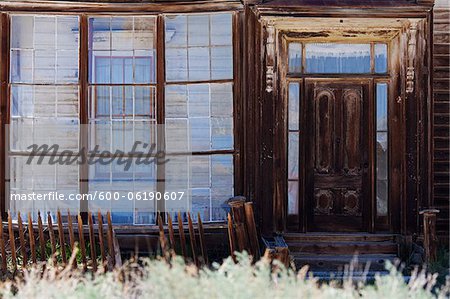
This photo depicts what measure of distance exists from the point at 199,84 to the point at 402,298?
5.01m

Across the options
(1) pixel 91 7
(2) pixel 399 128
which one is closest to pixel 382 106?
(2) pixel 399 128

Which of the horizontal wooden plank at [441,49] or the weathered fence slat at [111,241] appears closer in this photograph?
the weathered fence slat at [111,241]

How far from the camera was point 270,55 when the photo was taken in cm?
1028

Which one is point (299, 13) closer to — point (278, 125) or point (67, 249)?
point (278, 125)

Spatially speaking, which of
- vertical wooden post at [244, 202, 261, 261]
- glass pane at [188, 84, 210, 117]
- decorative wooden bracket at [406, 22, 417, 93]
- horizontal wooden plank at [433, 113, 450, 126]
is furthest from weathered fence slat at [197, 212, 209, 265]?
horizontal wooden plank at [433, 113, 450, 126]

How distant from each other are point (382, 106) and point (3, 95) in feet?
16.2

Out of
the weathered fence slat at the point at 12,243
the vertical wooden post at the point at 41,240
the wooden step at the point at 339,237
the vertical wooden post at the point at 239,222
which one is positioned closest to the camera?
the vertical wooden post at the point at 239,222

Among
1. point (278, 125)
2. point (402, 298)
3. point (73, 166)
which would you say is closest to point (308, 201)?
point (278, 125)

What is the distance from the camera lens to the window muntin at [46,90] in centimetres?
1070

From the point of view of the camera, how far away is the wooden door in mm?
10539

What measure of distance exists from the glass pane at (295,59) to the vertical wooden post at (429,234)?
8.01 ft

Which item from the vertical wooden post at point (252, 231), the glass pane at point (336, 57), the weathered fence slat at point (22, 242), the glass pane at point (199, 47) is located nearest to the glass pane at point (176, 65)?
the glass pane at point (199, 47)

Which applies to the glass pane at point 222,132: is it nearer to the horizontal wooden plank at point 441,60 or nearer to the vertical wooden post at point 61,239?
the vertical wooden post at point 61,239

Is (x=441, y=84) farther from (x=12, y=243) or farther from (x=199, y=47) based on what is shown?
(x=12, y=243)
